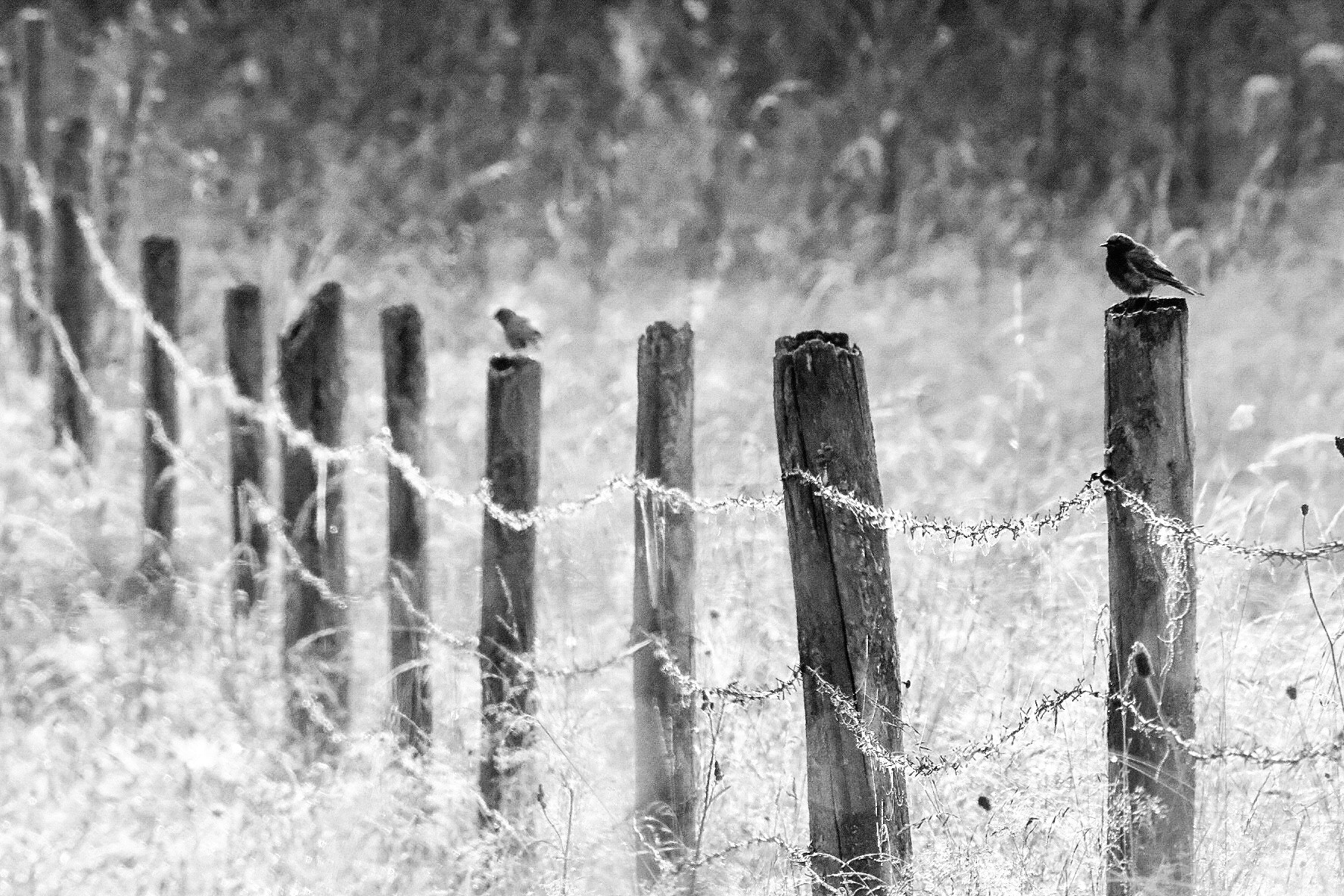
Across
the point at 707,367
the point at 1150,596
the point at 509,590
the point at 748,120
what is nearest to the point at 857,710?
the point at 1150,596

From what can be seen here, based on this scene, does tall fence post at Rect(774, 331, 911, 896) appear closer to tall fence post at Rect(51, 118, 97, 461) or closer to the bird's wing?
the bird's wing

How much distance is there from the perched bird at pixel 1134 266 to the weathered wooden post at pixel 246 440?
253cm

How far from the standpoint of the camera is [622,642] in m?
4.41

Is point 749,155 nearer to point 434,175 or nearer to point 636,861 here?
point 434,175

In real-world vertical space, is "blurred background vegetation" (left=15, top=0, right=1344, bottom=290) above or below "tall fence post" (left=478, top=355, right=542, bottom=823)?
above

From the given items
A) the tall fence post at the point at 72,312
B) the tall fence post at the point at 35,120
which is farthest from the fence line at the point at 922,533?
the tall fence post at the point at 35,120

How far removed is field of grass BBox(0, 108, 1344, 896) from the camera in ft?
10.9

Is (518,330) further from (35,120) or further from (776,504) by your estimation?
(35,120)

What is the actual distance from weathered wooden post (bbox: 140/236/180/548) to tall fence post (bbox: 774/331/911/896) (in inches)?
111

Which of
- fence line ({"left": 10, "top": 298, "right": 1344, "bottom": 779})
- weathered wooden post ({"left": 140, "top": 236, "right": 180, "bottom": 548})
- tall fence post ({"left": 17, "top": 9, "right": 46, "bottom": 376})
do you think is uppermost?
tall fence post ({"left": 17, "top": 9, "right": 46, "bottom": 376})

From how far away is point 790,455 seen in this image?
2832 millimetres

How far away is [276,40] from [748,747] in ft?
31.8

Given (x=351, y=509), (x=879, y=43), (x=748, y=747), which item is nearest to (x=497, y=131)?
(x=879, y=43)

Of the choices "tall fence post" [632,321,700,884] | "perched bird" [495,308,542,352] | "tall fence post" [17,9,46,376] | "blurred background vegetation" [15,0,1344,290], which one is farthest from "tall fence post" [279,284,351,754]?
"tall fence post" [17,9,46,376]
